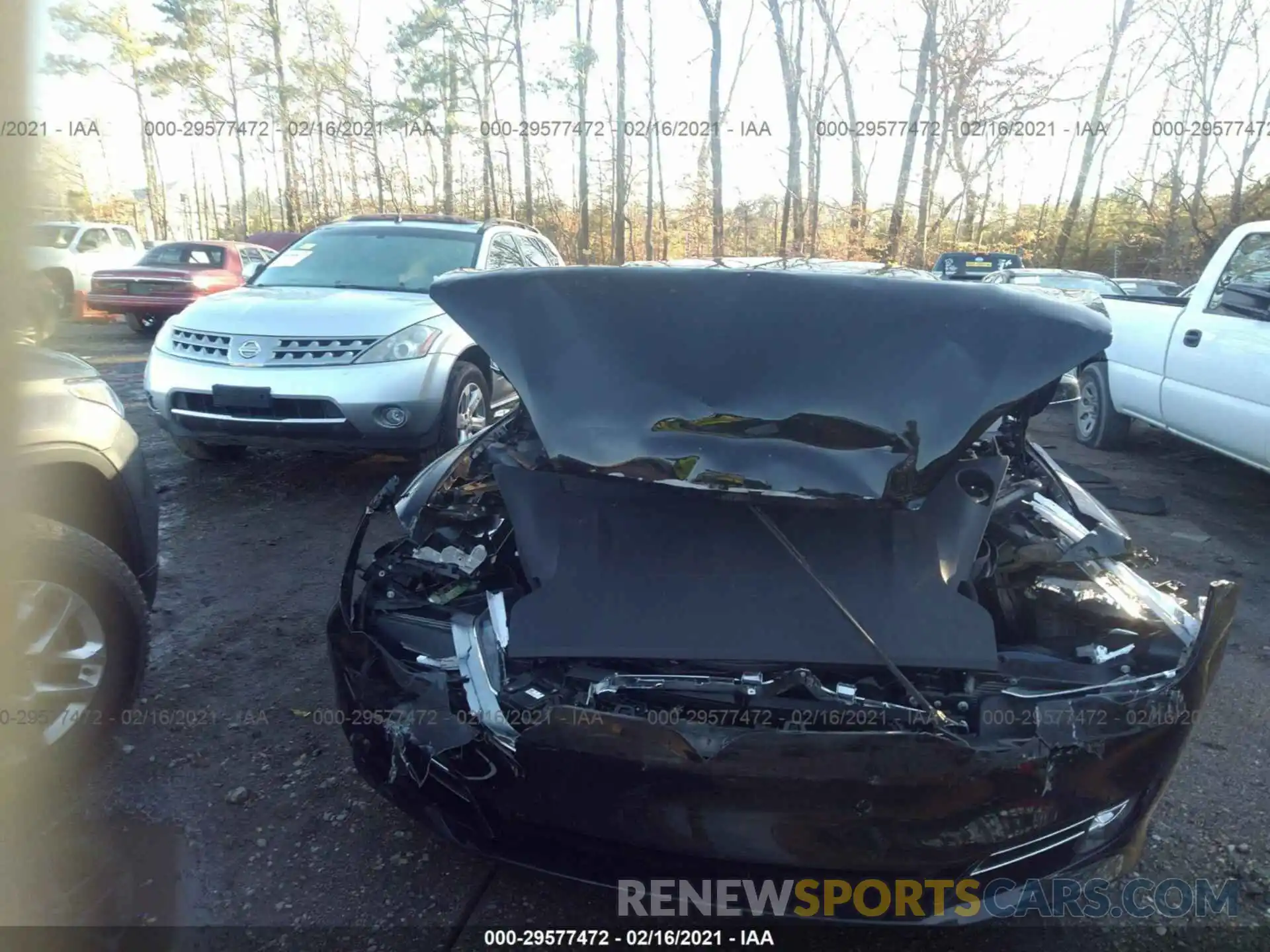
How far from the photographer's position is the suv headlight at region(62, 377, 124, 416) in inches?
122

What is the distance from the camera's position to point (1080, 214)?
27.8 metres

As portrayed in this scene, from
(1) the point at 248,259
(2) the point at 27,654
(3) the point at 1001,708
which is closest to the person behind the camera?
(3) the point at 1001,708

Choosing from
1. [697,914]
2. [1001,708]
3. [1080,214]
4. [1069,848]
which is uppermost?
[1080,214]

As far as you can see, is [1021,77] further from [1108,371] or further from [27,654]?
[27,654]

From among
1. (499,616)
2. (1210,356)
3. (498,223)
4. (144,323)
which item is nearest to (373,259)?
(498,223)

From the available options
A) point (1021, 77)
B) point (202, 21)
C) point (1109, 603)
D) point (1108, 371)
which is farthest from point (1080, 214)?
point (1109, 603)

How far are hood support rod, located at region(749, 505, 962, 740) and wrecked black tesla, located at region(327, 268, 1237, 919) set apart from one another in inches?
0.4

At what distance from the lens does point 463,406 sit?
5867 millimetres

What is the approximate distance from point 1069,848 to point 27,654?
9.69 feet

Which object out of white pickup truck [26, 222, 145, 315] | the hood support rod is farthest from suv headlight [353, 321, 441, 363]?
white pickup truck [26, 222, 145, 315]

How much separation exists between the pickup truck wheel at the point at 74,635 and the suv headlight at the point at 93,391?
531mm

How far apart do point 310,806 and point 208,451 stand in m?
4.16

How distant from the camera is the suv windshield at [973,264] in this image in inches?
575

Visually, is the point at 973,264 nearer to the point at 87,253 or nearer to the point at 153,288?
the point at 153,288
